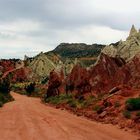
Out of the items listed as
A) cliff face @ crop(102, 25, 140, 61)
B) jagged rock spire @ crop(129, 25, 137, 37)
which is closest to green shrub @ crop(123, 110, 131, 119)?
cliff face @ crop(102, 25, 140, 61)

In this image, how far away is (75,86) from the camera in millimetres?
44688

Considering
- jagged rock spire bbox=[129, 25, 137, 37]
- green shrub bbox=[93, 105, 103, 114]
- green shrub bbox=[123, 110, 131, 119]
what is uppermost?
jagged rock spire bbox=[129, 25, 137, 37]

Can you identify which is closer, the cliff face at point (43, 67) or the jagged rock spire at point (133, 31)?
the jagged rock spire at point (133, 31)

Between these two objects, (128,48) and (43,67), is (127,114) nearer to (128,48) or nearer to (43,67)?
(128,48)

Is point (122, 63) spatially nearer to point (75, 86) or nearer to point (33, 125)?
point (75, 86)

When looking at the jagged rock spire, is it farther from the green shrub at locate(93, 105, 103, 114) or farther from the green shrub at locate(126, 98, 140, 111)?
the green shrub at locate(126, 98, 140, 111)

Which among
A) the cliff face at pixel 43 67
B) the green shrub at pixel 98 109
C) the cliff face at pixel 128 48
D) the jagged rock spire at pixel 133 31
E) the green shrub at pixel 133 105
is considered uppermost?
the jagged rock spire at pixel 133 31

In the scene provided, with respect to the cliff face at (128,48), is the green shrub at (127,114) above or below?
below

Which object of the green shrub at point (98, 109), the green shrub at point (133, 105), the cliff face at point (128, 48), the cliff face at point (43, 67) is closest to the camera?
the green shrub at point (133, 105)

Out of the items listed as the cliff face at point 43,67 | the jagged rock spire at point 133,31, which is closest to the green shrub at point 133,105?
the jagged rock spire at point 133,31

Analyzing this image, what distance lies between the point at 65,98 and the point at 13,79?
7307 cm

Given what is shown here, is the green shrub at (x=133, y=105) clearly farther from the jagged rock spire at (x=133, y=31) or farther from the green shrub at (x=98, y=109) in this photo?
the jagged rock spire at (x=133, y=31)

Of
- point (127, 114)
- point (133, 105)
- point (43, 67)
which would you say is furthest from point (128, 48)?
point (43, 67)

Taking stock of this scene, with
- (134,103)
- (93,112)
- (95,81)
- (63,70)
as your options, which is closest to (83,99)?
(95,81)
